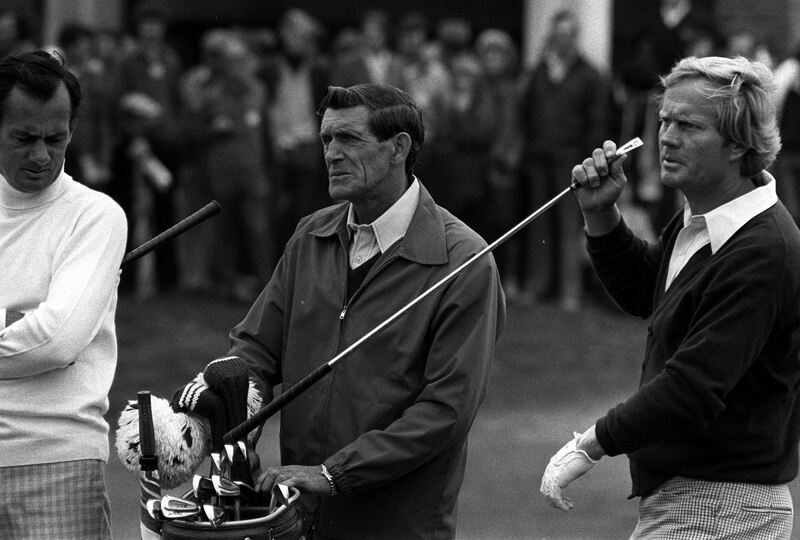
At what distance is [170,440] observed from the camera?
3.95 metres

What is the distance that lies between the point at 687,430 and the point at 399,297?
880 mm

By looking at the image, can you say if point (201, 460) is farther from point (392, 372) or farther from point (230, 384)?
point (392, 372)

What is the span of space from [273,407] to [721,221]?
130cm

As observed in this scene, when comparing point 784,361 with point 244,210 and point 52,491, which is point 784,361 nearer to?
point 52,491

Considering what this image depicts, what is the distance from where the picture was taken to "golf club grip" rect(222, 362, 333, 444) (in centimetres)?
387

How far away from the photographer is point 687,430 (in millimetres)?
3803

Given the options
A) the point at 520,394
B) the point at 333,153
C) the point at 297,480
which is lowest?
the point at 520,394

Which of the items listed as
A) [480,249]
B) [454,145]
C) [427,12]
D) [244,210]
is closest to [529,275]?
[454,145]

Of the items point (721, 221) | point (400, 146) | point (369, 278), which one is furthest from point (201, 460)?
point (721, 221)

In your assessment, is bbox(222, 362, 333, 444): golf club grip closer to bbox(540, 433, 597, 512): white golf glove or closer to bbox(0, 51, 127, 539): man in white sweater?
bbox(0, 51, 127, 539): man in white sweater

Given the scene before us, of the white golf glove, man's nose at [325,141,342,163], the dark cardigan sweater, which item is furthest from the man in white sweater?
the dark cardigan sweater

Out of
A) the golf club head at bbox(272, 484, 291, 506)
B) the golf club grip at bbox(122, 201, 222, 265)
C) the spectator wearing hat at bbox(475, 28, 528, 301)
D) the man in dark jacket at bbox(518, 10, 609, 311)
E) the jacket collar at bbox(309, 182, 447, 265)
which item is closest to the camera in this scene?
the golf club head at bbox(272, 484, 291, 506)

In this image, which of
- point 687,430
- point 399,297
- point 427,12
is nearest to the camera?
point 687,430

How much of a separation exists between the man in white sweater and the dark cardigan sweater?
4.57ft
